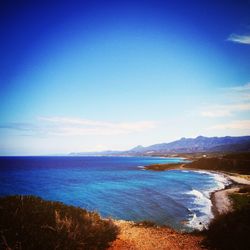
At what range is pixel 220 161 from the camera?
94062 millimetres

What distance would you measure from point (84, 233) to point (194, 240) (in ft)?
21.7

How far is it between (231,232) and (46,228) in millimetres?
9541

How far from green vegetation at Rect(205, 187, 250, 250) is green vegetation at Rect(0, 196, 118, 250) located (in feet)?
18.7

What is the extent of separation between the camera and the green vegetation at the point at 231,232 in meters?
11.1

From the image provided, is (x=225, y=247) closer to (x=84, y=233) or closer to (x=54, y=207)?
(x=84, y=233)

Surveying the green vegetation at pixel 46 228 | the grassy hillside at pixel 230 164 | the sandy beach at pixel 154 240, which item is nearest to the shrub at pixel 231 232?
the sandy beach at pixel 154 240

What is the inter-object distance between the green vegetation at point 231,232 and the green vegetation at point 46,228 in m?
5.69

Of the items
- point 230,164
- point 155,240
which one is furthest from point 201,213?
point 230,164

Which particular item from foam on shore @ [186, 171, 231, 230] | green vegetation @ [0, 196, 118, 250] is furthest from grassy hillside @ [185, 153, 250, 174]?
green vegetation @ [0, 196, 118, 250]

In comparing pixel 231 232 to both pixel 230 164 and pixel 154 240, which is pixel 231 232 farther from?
pixel 230 164

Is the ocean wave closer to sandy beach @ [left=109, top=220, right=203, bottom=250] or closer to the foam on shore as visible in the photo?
the foam on shore

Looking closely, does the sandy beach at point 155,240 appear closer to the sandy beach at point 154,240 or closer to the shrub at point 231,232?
the sandy beach at point 154,240

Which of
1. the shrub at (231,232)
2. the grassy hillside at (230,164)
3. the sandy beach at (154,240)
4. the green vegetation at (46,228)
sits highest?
the green vegetation at (46,228)

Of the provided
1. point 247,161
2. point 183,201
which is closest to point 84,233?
point 183,201
